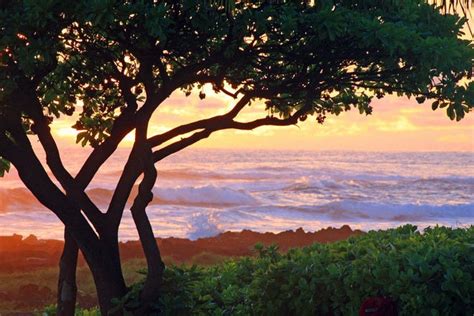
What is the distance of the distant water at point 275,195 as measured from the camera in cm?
4453

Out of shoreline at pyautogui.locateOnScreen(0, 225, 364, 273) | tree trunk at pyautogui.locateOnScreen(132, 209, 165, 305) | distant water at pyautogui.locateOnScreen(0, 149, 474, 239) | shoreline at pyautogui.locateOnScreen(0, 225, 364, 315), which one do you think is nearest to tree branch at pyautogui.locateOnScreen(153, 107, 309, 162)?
tree trunk at pyautogui.locateOnScreen(132, 209, 165, 305)

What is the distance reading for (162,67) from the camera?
980 cm

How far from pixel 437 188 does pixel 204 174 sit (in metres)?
18.9

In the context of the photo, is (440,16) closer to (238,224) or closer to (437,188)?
(238,224)

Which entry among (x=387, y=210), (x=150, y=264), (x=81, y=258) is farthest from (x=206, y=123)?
(x=387, y=210)

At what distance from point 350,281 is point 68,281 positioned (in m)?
4.30

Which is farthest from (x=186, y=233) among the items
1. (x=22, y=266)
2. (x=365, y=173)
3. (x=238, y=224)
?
(x=365, y=173)

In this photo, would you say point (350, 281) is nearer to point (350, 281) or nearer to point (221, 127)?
point (350, 281)

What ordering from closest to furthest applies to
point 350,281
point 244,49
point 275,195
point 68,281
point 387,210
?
point 350,281 → point 244,49 → point 68,281 → point 387,210 → point 275,195

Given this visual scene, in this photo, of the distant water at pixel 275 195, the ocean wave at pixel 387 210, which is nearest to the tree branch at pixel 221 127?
the distant water at pixel 275 195

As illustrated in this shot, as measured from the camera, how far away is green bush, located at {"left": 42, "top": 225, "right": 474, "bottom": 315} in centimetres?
749

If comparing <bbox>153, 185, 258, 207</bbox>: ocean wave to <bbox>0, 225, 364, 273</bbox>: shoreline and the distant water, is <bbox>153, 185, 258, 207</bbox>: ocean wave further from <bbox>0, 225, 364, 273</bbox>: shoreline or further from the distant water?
<bbox>0, 225, 364, 273</bbox>: shoreline

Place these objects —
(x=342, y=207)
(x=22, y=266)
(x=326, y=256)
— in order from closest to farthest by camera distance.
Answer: (x=326, y=256) < (x=22, y=266) < (x=342, y=207)

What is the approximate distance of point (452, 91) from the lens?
31.8 ft
